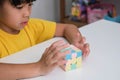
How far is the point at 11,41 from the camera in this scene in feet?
3.71

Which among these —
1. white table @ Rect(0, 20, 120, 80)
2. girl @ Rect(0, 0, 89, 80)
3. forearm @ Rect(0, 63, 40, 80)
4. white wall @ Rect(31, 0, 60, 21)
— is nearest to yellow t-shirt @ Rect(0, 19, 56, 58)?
girl @ Rect(0, 0, 89, 80)

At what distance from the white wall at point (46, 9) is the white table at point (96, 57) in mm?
1509

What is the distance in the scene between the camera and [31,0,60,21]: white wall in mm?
2676

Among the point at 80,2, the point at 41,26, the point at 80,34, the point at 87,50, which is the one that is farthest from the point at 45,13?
the point at 87,50

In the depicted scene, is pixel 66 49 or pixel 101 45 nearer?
pixel 66 49

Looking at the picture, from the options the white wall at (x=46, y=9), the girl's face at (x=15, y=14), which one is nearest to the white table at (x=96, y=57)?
the girl's face at (x=15, y=14)

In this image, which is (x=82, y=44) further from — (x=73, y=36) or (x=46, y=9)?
(x=46, y=9)

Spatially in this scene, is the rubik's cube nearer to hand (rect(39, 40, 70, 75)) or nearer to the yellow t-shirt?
hand (rect(39, 40, 70, 75))

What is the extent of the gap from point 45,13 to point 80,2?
18.3 inches

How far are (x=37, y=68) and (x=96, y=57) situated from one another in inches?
9.6

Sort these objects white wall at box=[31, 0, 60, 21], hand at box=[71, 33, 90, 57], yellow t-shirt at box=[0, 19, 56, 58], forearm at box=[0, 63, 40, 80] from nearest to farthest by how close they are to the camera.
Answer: forearm at box=[0, 63, 40, 80] < hand at box=[71, 33, 90, 57] < yellow t-shirt at box=[0, 19, 56, 58] < white wall at box=[31, 0, 60, 21]

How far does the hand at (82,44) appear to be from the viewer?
3.12 feet

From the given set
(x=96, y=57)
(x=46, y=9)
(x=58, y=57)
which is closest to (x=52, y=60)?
(x=58, y=57)

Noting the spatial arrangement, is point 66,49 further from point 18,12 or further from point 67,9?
point 67,9
